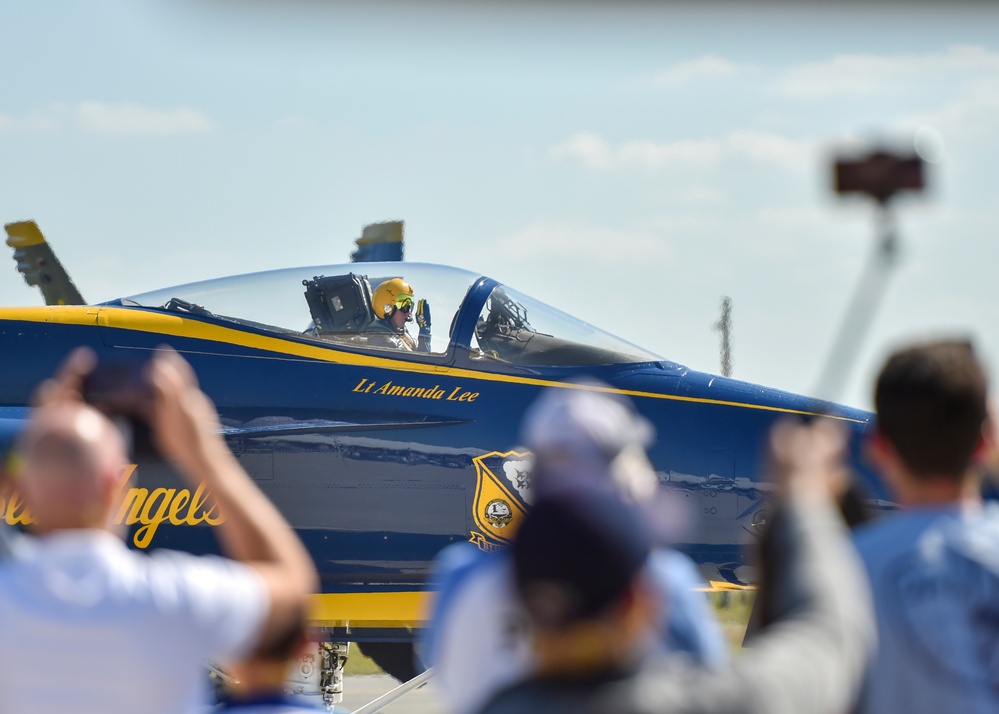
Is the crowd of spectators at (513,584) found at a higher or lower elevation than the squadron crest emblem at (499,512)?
higher

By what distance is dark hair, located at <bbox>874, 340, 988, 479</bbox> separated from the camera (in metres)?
2.62

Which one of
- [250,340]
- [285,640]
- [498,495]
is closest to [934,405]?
[285,640]

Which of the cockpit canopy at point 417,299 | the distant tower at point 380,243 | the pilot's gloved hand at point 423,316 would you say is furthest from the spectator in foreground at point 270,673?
the distant tower at point 380,243

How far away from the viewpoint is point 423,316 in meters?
8.76

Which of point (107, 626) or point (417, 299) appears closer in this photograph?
point (107, 626)

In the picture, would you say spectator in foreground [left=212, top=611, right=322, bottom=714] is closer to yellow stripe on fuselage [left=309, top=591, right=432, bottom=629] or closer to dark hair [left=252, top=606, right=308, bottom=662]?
dark hair [left=252, top=606, right=308, bottom=662]

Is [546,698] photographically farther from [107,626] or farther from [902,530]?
[902,530]

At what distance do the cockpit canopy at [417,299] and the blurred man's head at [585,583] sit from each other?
6.65 metres

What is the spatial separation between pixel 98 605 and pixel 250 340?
6269mm

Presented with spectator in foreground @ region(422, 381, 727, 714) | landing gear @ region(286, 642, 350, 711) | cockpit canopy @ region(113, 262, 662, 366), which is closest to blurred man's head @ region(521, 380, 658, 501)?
spectator in foreground @ region(422, 381, 727, 714)

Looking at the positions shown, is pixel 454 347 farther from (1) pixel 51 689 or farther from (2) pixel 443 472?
(1) pixel 51 689

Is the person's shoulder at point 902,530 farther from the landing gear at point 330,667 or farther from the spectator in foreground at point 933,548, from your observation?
the landing gear at point 330,667

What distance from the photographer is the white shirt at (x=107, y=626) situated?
2.48 metres

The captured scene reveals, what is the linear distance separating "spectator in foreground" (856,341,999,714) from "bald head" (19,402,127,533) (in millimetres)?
1636
